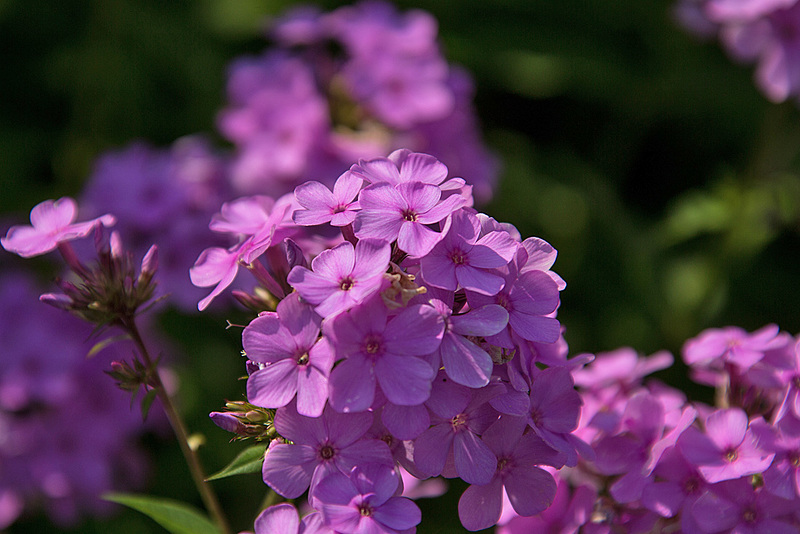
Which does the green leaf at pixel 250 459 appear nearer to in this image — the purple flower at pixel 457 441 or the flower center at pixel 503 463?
the purple flower at pixel 457 441

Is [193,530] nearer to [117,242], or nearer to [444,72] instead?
[117,242]

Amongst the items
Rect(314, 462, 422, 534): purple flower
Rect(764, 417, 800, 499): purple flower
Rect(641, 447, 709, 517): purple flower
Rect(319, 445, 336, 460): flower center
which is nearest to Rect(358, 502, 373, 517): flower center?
Rect(314, 462, 422, 534): purple flower

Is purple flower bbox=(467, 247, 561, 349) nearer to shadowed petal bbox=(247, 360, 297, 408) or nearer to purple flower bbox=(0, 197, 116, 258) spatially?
shadowed petal bbox=(247, 360, 297, 408)

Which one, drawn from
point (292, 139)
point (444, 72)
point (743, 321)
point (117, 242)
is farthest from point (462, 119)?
point (117, 242)

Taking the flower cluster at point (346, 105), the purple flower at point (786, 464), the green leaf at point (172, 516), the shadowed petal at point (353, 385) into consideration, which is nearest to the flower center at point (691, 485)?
the purple flower at point (786, 464)

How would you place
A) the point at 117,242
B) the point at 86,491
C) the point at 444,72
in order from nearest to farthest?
the point at 117,242 → the point at 86,491 → the point at 444,72
